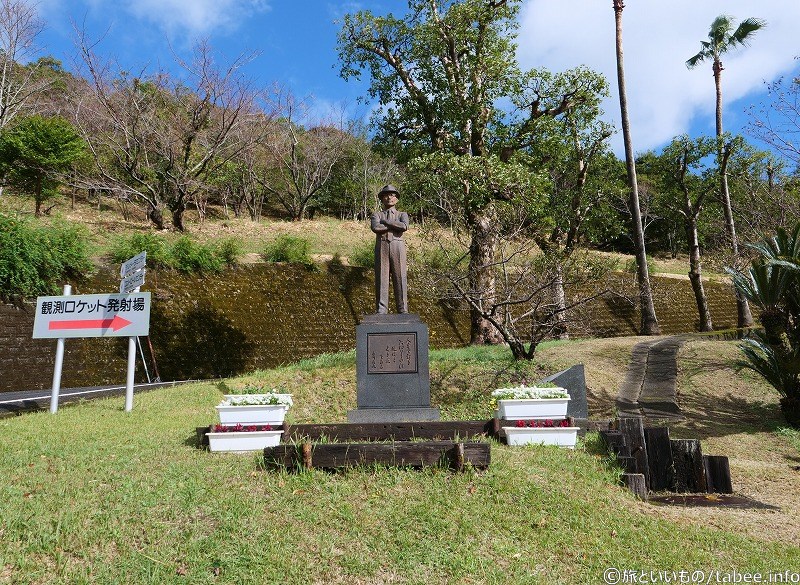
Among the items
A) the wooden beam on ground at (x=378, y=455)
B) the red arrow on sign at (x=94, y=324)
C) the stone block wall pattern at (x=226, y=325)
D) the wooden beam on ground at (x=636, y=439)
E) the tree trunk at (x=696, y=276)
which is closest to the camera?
the wooden beam on ground at (x=378, y=455)

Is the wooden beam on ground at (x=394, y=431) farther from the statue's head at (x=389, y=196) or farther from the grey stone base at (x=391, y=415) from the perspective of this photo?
the statue's head at (x=389, y=196)

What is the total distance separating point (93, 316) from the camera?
29.6 feet

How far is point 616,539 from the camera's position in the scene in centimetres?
447

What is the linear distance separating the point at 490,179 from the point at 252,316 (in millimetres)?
7830

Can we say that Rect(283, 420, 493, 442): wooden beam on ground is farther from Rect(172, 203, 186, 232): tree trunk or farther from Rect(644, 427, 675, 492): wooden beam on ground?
Rect(172, 203, 186, 232): tree trunk

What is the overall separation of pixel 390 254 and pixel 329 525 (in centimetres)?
506

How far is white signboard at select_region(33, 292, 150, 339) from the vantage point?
29.4 ft

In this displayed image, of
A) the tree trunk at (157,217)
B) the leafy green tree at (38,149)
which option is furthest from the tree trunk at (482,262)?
the leafy green tree at (38,149)

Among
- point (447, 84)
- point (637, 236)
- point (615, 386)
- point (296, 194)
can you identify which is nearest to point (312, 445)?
point (615, 386)

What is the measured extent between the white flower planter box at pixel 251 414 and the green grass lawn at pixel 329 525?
19.8 inches

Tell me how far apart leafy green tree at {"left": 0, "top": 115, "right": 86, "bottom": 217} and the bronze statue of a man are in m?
17.4

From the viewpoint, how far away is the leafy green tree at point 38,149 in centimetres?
2067

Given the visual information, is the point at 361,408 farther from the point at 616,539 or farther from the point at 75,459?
the point at 616,539

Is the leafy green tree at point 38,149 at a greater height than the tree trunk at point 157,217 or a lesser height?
greater
